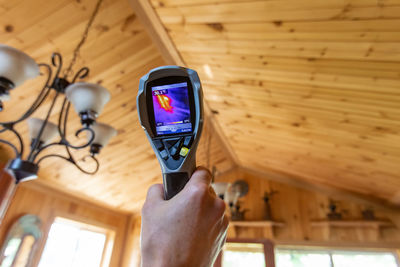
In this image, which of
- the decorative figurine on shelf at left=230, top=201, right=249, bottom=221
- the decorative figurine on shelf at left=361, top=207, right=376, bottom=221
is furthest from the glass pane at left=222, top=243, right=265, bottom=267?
the decorative figurine on shelf at left=361, top=207, right=376, bottom=221

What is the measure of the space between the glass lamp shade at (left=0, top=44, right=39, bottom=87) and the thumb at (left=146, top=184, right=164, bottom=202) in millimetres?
992

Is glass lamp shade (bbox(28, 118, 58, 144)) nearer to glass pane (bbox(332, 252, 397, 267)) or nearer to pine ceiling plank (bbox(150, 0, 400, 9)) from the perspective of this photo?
pine ceiling plank (bbox(150, 0, 400, 9))

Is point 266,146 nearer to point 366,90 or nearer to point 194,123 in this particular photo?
point 366,90

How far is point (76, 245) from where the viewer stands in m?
3.50

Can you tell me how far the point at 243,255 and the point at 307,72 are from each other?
318 centimetres

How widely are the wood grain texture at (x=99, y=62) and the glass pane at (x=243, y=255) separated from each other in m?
1.73

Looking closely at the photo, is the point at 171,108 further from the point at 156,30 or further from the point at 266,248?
the point at 266,248

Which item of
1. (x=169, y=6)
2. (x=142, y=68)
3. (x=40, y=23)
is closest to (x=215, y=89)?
(x=142, y=68)

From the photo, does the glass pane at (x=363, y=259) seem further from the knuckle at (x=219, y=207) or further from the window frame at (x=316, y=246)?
the knuckle at (x=219, y=207)

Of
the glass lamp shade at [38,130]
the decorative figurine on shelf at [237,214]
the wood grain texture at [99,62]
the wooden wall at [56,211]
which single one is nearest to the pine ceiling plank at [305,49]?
the wood grain texture at [99,62]

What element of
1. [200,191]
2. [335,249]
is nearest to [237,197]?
[335,249]

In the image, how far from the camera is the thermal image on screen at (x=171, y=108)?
0.53m

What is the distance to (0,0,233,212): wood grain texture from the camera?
1.68 m

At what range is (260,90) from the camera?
2.13 m
